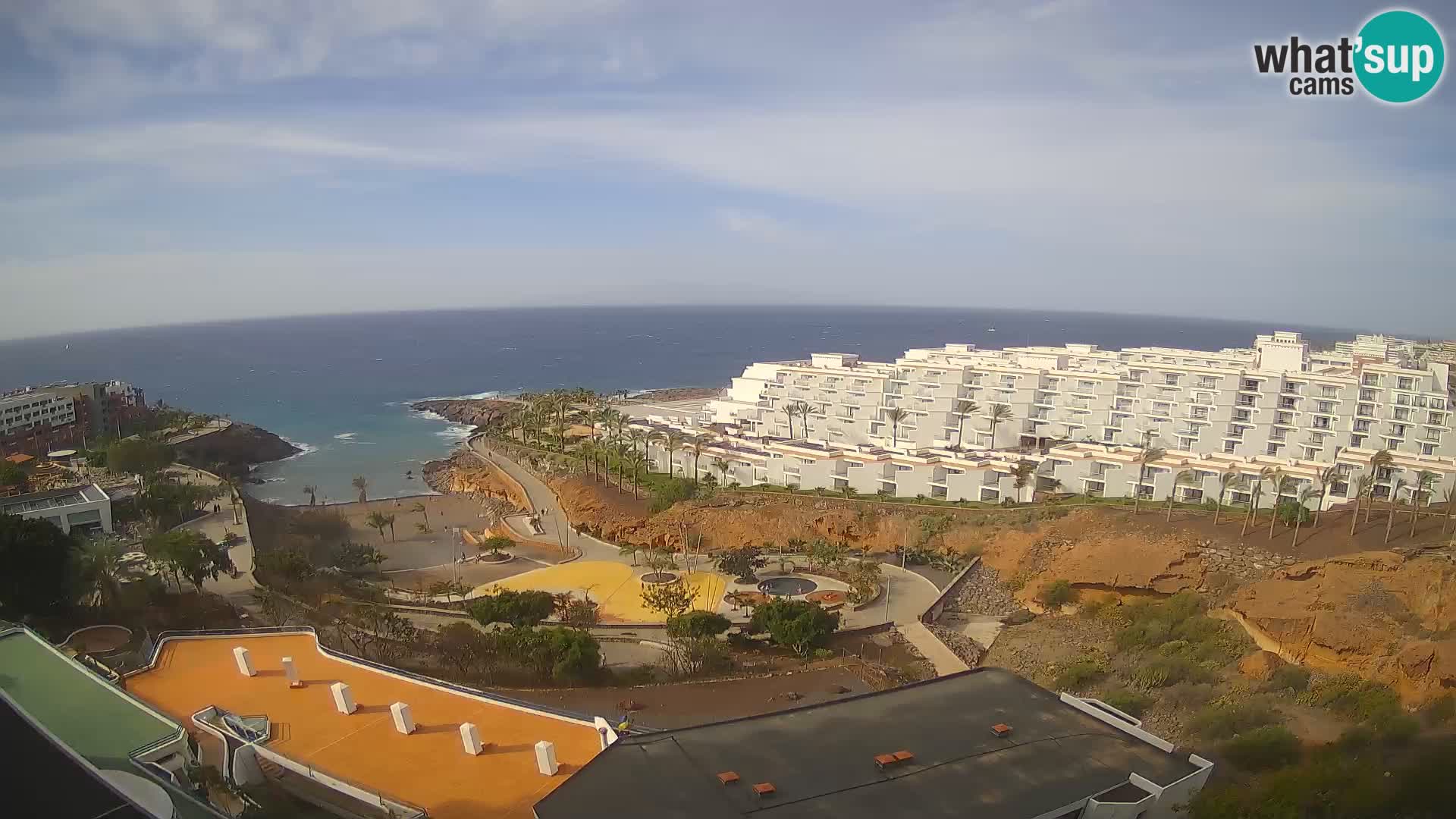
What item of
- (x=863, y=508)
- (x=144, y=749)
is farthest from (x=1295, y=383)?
(x=144, y=749)

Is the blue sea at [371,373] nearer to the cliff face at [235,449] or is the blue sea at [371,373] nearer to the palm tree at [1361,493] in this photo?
the cliff face at [235,449]

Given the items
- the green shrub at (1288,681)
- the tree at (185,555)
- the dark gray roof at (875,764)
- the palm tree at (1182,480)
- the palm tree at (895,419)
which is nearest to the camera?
the dark gray roof at (875,764)

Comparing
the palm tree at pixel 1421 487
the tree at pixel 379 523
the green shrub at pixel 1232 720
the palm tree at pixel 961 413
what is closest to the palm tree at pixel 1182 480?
the palm tree at pixel 1421 487

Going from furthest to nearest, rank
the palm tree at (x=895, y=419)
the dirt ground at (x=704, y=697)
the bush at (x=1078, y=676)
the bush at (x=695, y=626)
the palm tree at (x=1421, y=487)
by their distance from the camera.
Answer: the palm tree at (x=895, y=419) → the palm tree at (x=1421, y=487) → the bush at (x=695, y=626) → the bush at (x=1078, y=676) → the dirt ground at (x=704, y=697)

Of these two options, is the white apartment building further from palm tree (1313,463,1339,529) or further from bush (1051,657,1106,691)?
palm tree (1313,463,1339,529)

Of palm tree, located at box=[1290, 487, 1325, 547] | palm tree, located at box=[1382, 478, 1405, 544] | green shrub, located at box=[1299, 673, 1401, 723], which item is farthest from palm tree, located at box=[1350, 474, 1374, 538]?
green shrub, located at box=[1299, 673, 1401, 723]

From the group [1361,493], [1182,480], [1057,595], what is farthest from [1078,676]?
[1361,493]

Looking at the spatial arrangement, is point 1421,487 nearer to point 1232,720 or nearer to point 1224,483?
point 1224,483
